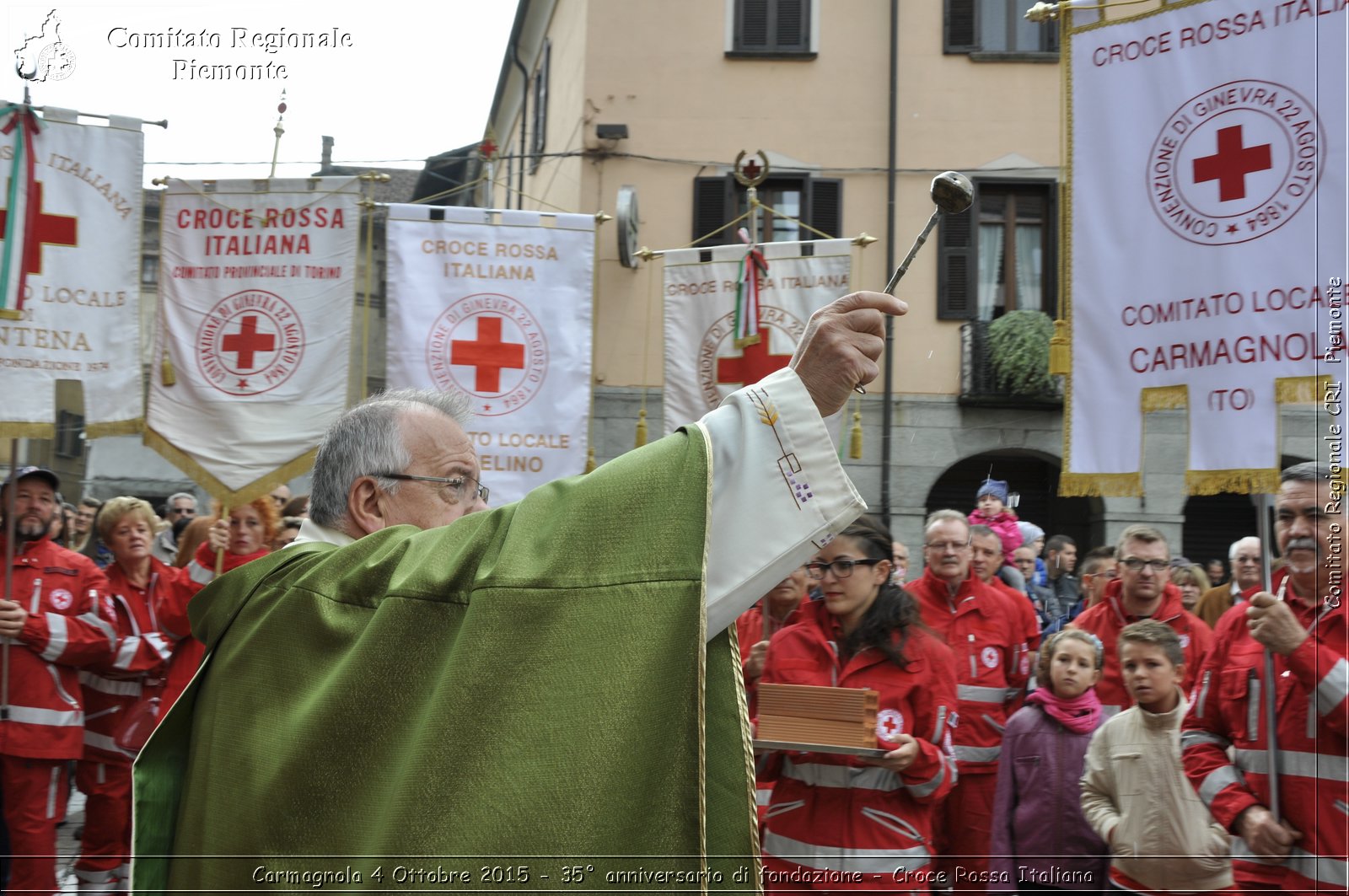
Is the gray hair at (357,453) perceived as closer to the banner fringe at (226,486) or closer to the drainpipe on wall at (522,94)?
the banner fringe at (226,486)

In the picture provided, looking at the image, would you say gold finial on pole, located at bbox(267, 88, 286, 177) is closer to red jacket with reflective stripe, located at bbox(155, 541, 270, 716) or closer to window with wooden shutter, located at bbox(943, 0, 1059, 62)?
red jacket with reflective stripe, located at bbox(155, 541, 270, 716)

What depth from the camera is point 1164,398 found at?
153 inches

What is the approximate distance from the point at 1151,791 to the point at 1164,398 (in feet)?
4.08

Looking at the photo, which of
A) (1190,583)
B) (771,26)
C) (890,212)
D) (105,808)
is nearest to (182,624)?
(105,808)

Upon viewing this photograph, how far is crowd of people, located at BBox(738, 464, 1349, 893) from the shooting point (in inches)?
128

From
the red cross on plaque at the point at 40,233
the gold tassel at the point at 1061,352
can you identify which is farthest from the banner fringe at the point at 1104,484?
the red cross on plaque at the point at 40,233

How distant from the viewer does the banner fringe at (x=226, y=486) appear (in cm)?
647

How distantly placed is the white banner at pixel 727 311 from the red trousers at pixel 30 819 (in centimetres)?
402

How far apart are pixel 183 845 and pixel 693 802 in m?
0.94

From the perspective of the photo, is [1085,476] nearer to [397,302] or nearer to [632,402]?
[397,302]

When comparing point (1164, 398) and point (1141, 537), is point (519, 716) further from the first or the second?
point (1141, 537)

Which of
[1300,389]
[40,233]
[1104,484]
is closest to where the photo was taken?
[1300,389]

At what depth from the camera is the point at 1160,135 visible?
402 cm

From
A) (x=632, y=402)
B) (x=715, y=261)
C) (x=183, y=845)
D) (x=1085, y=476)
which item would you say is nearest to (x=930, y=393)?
(x=632, y=402)
